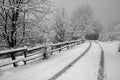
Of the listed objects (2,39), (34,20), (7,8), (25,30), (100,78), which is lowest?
(100,78)

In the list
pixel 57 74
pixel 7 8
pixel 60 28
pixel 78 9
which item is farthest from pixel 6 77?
pixel 78 9

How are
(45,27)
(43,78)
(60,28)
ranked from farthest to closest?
(60,28)
(45,27)
(43,78)

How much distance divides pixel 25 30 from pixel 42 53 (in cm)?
219

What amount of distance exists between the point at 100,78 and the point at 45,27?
6.36m

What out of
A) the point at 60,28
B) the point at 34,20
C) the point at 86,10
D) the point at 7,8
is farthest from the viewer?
the point at 86,10

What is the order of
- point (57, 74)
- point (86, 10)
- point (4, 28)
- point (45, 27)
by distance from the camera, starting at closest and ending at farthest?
1. point (57, 74)
2. point (4, 28)
3. point (45, 27)
4. point (86, 10)

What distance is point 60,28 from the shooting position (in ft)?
89.8

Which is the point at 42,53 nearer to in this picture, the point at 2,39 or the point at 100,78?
the point at 2,39

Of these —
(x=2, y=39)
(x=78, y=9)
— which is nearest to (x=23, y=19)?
(x=2, y=39)

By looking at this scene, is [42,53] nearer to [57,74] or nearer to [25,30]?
[25,30]

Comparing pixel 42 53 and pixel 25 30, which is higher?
pixel 25 30

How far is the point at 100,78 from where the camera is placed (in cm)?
555

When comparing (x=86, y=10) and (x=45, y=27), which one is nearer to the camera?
(x=45, y=27)

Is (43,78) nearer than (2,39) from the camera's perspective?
Yes
